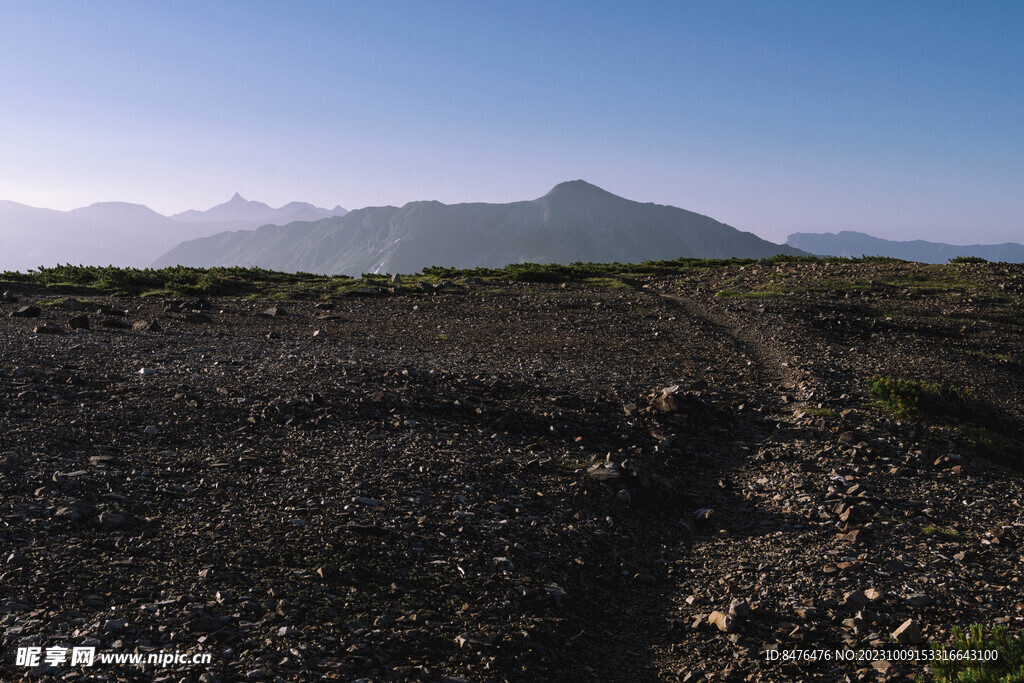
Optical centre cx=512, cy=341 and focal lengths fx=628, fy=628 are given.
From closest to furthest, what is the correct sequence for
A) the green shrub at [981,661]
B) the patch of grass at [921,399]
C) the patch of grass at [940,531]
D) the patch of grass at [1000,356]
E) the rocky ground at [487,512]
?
the green shrub at [981,661]
the rocky ground at [487,512]
the patch of grass at [940,531]
the patch of grass at [921,399]
the patch of grass at [1000,356]

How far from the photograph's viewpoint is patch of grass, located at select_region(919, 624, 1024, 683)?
491 centimetres

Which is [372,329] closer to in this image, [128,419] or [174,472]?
[128,419]

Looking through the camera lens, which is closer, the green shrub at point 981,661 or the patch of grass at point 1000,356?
the green shrub at point 981,661

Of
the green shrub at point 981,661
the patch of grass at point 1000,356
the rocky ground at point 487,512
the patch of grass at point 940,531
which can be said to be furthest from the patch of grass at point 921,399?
the green shrub at point 981,661

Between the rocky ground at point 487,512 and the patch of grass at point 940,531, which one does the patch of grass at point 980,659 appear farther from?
the patch of grass at point 940,531

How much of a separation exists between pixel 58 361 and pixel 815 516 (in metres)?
15.2

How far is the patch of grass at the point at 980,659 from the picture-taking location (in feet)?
16.1

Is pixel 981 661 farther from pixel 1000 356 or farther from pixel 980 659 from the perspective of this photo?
pixel 1000 356

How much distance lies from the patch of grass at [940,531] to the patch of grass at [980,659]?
250 centimetres

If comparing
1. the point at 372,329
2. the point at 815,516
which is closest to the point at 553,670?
the point at 815,516

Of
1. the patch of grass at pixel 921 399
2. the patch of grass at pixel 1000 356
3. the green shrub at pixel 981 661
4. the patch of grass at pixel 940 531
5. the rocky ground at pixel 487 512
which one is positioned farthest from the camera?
the patch of grass at pixel 1000 356

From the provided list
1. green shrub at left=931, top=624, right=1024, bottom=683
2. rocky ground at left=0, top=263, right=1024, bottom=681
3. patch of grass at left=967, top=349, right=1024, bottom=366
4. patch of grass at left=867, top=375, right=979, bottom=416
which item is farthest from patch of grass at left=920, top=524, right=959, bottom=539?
patch of grass at left=967, top=349, right=1024, bottom=366

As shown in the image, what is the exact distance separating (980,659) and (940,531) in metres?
3.39

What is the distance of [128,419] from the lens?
33.8 feet
